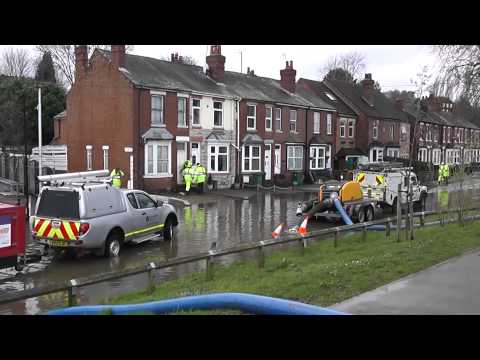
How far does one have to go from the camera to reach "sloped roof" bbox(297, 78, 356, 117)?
45.8 meters

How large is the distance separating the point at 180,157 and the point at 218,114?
4489 mm

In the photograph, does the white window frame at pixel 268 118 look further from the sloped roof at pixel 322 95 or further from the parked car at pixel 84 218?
the parked car at pixel 84 218

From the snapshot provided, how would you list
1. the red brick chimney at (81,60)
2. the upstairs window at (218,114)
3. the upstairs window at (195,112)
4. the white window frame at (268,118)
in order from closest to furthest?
the red brick chimney at (81,60)
the upstairs window at (195,112)
the upstairs window at (218,114)
the white window frame at (268,118)

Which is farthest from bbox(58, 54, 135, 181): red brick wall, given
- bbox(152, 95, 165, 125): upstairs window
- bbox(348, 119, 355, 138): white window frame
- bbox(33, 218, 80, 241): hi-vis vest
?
bbox(348, 119, 355, 138): white window frame

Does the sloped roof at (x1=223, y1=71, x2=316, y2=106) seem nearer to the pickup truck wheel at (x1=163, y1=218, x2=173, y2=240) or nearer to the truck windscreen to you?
the pickup truck wheel at (x1=163, y1=218, x2=173, y2=240)

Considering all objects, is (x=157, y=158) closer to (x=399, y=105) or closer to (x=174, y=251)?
(x=174, y=251)

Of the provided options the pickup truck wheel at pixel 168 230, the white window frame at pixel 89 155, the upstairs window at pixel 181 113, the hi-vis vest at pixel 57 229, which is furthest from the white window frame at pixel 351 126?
the hi-vis vest at pixel 57 229

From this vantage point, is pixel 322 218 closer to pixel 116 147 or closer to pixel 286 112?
pixel 116 147

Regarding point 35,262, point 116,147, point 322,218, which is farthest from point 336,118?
point 35,262

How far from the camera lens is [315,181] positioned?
134 feet

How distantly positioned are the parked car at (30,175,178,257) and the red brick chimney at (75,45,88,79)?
1914 cm

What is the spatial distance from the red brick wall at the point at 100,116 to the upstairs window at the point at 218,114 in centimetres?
657

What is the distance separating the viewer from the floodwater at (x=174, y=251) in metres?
9.81

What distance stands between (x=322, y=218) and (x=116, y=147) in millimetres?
14138
